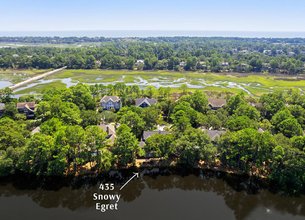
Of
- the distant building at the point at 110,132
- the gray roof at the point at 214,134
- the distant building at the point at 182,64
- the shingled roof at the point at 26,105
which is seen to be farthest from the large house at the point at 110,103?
the distant building at the point at 182,64

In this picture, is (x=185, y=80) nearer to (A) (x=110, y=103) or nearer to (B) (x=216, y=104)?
(B) (x=216, y=104)

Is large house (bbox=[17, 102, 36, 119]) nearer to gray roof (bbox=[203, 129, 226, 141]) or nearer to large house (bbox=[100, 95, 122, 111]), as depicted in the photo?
large house (bbox=[100, 95, 122, 111])

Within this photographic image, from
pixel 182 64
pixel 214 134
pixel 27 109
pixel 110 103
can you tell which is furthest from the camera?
pixel 182 64

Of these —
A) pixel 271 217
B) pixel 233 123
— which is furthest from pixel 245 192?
pixel 233 123

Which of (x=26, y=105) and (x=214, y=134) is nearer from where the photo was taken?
(x=214, y=134)

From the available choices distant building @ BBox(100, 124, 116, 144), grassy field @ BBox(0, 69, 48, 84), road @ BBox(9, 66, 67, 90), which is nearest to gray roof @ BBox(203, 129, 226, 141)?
distant building @ BBox(100, 124, 116, 144)

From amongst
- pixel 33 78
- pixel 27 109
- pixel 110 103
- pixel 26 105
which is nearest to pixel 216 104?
pixel 110 103
